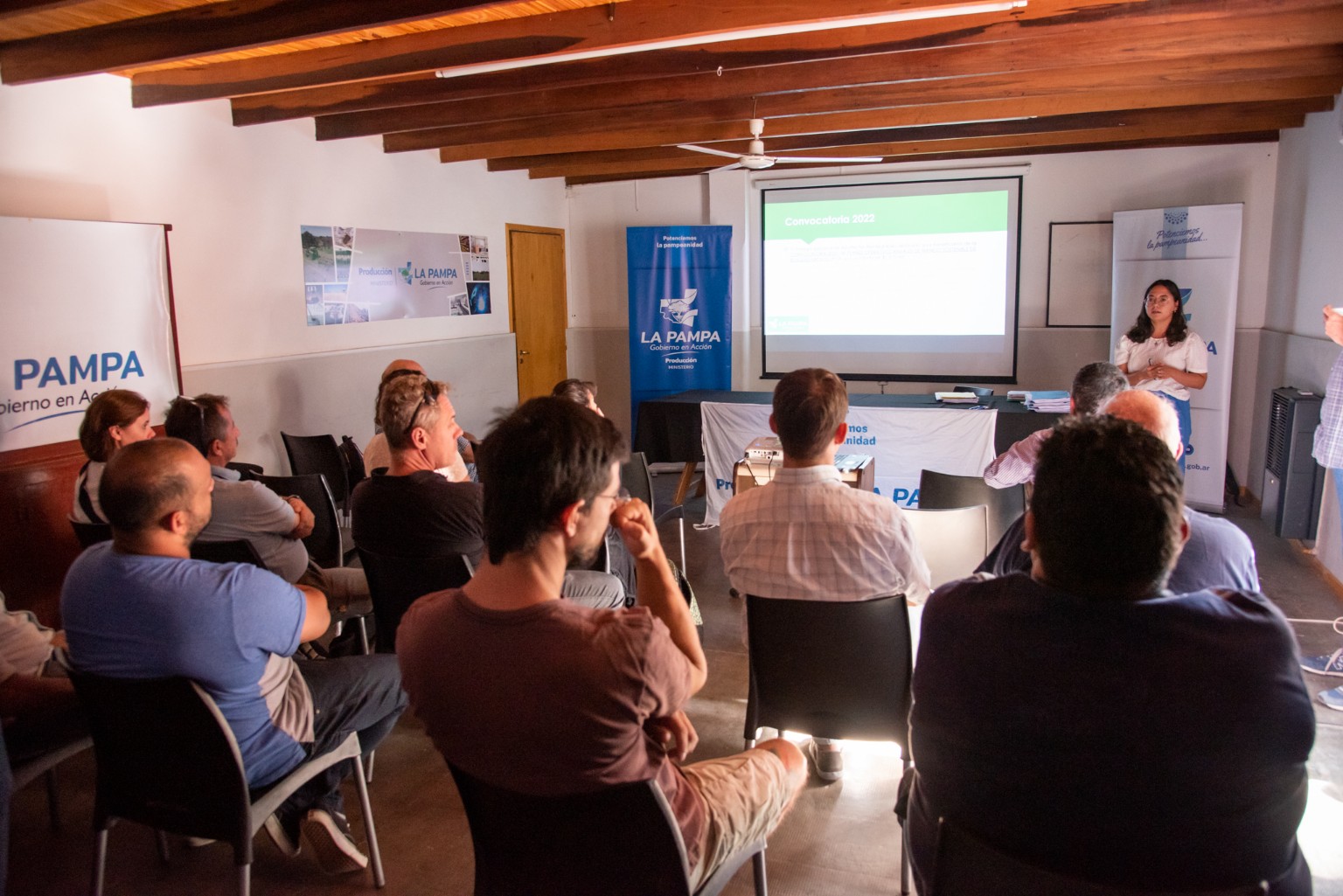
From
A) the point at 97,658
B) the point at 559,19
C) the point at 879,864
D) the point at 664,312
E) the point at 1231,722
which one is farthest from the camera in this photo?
the point at 664,312

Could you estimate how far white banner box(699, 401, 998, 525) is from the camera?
5496mm

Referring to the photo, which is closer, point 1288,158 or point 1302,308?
point 1302,308

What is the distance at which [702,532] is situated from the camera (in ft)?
19.5

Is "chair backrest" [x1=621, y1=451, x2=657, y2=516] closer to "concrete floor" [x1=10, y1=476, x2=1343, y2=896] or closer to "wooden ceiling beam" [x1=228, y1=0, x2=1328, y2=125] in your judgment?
"concrete floor" [x1=10, y1=476, x2=1343, y2=896]

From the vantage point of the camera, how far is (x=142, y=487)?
1.88 m

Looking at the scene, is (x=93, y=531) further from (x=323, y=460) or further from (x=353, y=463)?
(x=353, y=463)

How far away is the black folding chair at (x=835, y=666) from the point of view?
2123 mm

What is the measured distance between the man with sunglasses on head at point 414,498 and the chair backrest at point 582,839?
55.4 inches

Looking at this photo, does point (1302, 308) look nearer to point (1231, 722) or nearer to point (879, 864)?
point (879, 864)

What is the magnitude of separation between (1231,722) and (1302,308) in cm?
586

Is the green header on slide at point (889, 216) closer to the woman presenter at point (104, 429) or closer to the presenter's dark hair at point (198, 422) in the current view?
the presenter's dark hair at point (198, 422)

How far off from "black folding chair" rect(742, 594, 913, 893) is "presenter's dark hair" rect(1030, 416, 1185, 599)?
2.83ft

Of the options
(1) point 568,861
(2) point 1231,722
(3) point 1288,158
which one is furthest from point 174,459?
(3) point 1288,158

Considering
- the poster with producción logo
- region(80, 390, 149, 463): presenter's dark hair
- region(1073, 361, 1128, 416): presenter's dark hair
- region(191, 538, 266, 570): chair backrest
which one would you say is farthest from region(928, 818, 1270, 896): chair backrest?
the poster with producción logo
